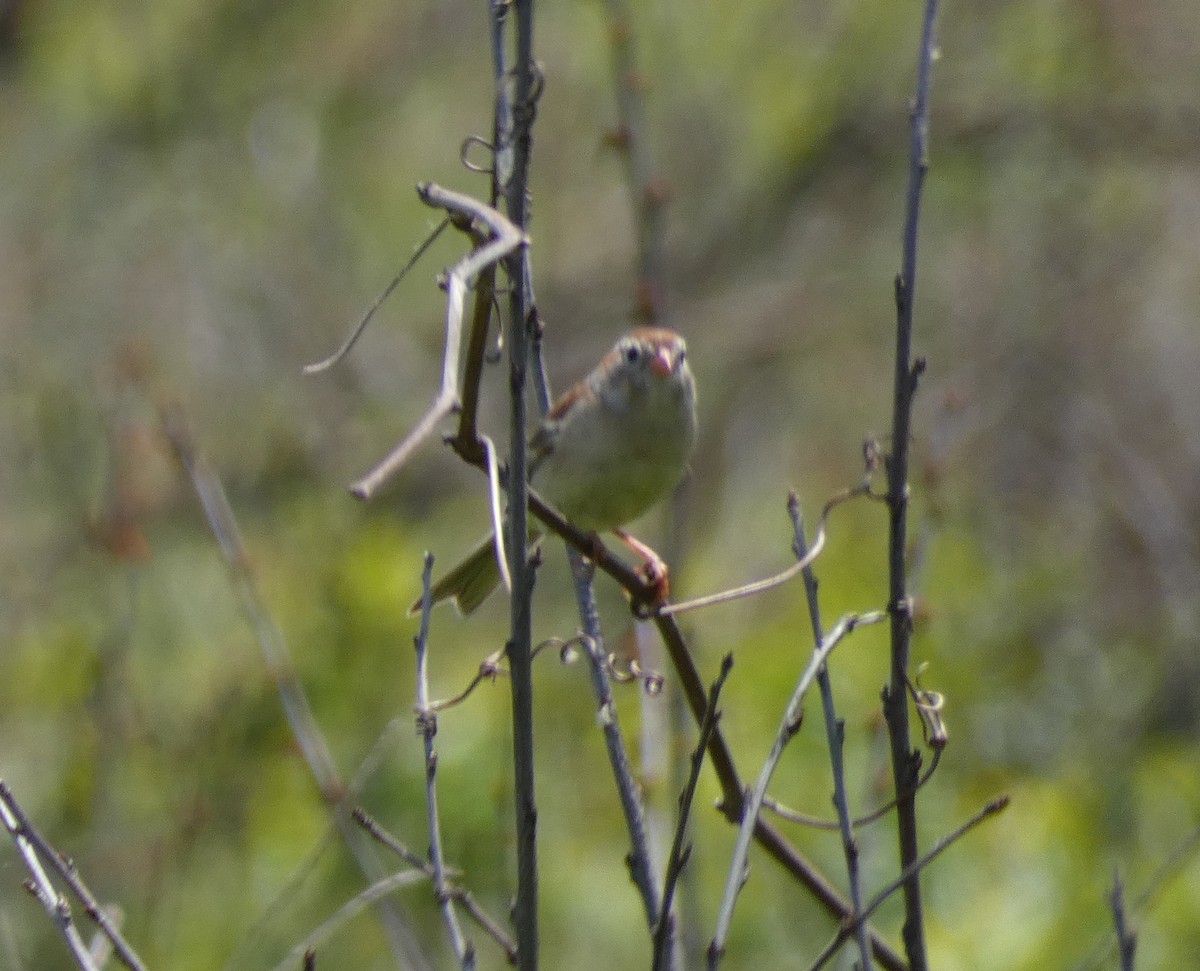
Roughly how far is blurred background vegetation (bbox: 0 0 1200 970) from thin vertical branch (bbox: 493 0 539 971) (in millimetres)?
3405

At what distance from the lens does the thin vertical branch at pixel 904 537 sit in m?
1.93

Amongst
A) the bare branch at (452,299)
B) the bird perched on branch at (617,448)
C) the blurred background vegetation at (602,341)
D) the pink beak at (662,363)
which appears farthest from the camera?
the blurred background vegetation at (602,341)

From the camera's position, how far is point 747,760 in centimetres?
507

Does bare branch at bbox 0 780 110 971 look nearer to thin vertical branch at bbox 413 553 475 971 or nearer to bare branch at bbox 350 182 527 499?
thin vertical branch at bbox 413 553 475 971

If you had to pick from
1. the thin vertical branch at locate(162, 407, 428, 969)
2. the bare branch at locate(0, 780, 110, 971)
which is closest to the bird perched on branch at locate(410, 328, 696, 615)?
the thin vertical branch at locate(162, 407, 428, 969)

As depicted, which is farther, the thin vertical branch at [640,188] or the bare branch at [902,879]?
the thin vertical branch at [640,188]

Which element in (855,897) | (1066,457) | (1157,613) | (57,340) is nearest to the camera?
(855,897)

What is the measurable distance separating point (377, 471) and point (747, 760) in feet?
12.7

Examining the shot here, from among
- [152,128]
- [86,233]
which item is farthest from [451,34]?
[86,233]

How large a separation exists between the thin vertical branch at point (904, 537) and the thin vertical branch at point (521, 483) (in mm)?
474

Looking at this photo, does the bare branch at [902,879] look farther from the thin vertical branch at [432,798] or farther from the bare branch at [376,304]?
the bare branch at [376,304]

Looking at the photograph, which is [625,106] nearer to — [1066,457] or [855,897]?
[855,897]

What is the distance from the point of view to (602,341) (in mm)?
8969

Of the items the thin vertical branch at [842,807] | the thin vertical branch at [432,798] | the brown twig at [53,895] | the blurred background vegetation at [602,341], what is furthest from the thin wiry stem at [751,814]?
the blurred background vegetation at [602,341]
